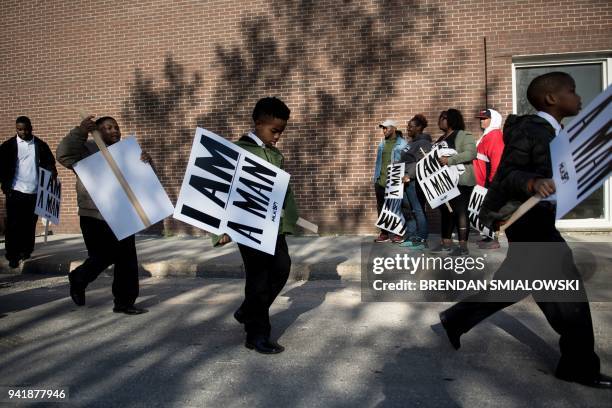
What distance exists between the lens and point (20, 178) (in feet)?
24.4

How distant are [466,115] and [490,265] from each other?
360 cm

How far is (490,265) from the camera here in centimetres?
675

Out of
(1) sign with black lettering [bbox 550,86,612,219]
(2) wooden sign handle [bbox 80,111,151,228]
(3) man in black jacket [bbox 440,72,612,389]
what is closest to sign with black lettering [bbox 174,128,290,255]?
(2) wooden sign handle [bbox 80,111,151,228]

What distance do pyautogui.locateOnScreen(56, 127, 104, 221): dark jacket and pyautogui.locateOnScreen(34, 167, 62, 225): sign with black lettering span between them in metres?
2.52

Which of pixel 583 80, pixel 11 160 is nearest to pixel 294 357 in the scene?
pixel 11 160

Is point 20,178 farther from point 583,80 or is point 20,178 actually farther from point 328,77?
point 583,80

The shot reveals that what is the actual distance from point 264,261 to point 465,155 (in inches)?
145

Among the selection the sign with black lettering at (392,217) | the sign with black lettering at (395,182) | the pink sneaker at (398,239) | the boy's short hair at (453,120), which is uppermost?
the boy's short hair at (453,120)

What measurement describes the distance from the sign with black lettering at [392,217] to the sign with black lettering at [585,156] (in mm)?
5054

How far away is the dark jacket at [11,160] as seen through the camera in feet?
24.1

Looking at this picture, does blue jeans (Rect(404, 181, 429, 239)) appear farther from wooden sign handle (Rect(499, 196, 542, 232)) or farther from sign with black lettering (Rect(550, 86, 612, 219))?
sign with black lettering (Rect(550, 86, 612, 219))

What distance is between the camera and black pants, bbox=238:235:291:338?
3.96m

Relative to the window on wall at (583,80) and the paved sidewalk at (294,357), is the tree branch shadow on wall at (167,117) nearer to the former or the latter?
the paved sidewalk at (294,357)

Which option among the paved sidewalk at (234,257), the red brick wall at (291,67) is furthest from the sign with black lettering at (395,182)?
the red brick wall at (291,67)
